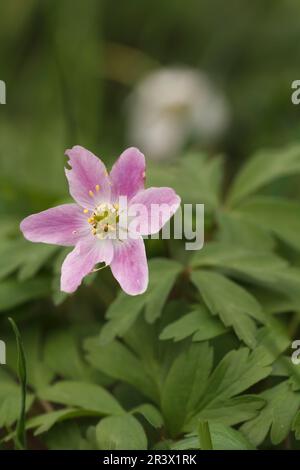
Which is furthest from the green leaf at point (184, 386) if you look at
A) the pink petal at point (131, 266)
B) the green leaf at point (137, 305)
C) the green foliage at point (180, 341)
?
the pink petal at point (131, 266)

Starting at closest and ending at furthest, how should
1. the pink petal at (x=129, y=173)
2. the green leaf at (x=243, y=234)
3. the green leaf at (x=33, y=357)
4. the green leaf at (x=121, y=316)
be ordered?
the pink petal at (x=129, y=173) → the green leaf at (x=121, y=316) → the green leaf at (x=33, y=357) → the green leaf at (x=243, y=234)

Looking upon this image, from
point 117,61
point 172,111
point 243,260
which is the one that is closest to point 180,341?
point 243,260

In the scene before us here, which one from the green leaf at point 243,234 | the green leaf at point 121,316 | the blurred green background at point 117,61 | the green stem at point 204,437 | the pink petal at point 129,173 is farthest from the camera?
the blurred green background at point 117,61

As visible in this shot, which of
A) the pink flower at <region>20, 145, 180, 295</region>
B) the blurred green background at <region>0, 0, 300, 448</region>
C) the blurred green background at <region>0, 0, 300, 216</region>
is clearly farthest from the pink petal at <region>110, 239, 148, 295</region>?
the blurred green background at <region>0, 0, 300, 216</region>

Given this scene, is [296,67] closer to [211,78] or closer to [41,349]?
[211,78]

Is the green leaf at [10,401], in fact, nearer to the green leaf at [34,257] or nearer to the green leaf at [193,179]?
the green leaf at [34,257]

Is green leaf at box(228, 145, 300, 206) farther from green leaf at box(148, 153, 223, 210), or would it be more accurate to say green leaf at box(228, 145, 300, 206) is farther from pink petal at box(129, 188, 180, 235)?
pink petal at box(129, 188, 180, 235)

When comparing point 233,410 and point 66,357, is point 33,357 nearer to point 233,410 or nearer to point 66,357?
point 66,357
